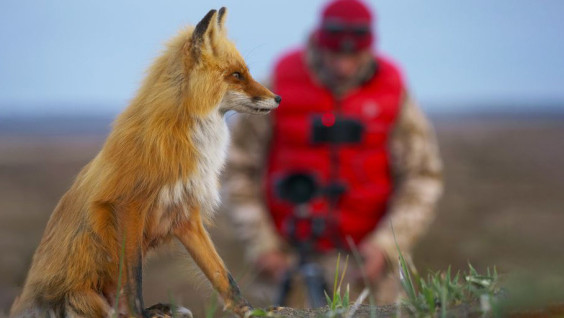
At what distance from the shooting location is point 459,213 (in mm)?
25312

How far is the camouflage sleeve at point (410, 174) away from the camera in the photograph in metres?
9.19

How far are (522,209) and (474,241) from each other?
6993 mm

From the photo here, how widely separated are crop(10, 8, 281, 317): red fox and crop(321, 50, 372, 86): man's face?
4869 mm

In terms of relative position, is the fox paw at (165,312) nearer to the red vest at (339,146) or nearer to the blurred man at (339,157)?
the blurred man at (339,157)

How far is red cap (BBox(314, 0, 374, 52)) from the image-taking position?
837cm

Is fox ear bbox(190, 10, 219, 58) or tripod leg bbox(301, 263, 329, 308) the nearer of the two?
fox ear bbox(190, 10, 219, 58)

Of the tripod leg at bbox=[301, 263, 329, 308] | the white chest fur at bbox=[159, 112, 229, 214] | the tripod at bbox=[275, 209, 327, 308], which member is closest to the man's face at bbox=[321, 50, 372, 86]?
the tripod at bbox=[275, 209, 327, 308]

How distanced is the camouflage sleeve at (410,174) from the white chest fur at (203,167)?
5443 millimetres

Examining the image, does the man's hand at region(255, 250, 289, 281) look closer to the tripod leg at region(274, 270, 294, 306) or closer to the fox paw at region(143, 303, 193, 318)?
the tripod leg at region(274, 270, 294, 306)

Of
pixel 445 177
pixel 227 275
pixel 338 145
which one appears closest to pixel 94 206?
pixel 227 275

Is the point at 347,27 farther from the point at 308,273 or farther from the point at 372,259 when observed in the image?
the point at 308,273

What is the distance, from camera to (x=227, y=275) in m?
3.85

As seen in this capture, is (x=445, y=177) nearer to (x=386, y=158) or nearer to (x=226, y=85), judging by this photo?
(x=386, y=158)

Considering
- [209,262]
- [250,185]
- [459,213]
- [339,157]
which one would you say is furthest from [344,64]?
[459,213]
